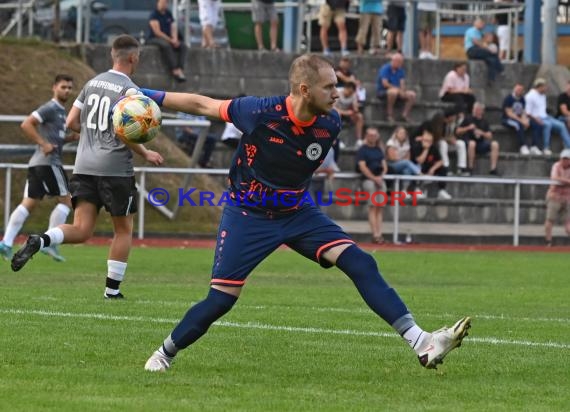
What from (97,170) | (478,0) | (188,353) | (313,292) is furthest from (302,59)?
(478,0)

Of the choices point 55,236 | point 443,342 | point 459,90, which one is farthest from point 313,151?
point 459,90

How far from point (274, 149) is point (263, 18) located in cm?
2293

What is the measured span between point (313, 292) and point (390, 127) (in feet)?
49.7

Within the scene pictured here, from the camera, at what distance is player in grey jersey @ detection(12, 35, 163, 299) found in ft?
42.7

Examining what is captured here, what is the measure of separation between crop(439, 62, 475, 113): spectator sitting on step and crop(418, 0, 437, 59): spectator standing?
2438mm

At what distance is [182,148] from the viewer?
90.6ft

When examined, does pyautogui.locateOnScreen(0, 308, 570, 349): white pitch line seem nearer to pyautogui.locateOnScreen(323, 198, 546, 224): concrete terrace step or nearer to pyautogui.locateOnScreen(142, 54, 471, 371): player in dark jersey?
pyautogui.locateOnScreen(142, 54, 471, 371): player in dark jersey

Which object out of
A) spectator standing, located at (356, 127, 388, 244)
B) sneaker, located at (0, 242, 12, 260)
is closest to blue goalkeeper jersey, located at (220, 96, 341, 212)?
sneaker, located at (0, 242, 12, 260)

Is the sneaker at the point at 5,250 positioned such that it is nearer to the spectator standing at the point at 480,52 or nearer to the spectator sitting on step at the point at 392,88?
the spectator sitting on step at the point at 392,88

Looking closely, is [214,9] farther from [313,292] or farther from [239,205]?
[239,205]

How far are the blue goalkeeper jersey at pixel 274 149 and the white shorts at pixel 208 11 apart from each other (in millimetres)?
21633

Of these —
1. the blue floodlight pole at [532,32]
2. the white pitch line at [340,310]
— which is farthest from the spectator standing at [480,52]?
the white pitch line at [340,310]

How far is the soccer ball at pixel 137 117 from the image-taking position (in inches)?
344

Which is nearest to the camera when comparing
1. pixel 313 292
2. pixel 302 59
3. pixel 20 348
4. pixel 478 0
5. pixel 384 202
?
pixel 302 59
